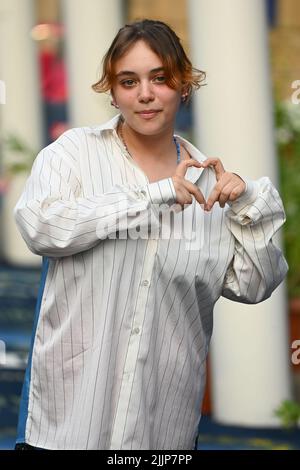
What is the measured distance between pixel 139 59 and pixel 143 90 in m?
0.07

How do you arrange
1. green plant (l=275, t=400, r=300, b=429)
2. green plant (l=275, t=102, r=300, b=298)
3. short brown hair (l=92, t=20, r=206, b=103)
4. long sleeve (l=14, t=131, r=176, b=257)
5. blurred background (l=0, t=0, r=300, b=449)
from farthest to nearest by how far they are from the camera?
green plant (l=275, t=102, r=300, b=298) < green plant (l=275, t=400, r=300, b=429) < blurred background (l=0, t=0, r=300, b=449) < short brown hair (l=92, t=20, r=206, b=103) < long sleeve (l=14, t=131, r=176, b=257)

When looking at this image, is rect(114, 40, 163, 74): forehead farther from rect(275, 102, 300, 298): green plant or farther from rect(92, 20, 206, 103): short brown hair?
rect(275, 102, 300, 298): green plant

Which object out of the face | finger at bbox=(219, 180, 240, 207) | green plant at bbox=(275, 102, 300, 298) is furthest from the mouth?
green plant at bbox=(275, 102, 300, 298)

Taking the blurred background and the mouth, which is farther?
the blurred background

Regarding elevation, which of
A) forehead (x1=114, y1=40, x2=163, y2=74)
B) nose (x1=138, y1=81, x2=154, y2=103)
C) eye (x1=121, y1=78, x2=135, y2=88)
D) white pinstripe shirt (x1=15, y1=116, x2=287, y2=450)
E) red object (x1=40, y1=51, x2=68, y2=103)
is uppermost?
red object (x1=40, y1=51, x2=68, y2=103)

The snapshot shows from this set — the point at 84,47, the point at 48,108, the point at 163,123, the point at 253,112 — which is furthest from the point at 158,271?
the point at 48,108

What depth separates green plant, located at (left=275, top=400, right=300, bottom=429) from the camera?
543 centimetres

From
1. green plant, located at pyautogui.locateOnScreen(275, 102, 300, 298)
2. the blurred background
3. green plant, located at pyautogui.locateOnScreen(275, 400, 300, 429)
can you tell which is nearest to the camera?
the blurred background

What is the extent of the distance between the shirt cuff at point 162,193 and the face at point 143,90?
155mm

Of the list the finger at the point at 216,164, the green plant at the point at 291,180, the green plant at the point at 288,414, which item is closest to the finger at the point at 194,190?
the finger at the point at 216,164

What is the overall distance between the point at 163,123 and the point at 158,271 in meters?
0.32

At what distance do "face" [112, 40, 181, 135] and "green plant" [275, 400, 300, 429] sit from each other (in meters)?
3.07

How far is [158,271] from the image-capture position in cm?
253
